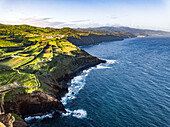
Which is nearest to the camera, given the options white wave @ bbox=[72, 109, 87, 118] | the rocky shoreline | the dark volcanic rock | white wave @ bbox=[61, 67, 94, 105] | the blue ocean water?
the blue ocean water

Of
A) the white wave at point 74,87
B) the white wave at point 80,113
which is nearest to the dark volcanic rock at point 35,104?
the white wave at point 80,113

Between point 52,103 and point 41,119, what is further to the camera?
point 52,103

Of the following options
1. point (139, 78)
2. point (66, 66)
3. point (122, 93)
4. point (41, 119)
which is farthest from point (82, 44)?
point (41, 119)

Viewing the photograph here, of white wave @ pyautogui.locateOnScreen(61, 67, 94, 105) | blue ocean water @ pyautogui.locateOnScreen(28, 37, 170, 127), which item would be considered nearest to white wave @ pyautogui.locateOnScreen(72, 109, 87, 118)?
blue ocean water @ pyautogui.locateOnScreen(28, 37, 170, 127)

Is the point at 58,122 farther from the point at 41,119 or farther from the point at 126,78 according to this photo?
the point at 126,78

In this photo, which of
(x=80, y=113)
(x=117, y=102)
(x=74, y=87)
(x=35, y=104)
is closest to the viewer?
(x=80, y=113)

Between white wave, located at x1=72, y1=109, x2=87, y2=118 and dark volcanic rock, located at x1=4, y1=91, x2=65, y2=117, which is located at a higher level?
dark volcanic rock, located at x1=4, y1=91, x2=65, y2=117

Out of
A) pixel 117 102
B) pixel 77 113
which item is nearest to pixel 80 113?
pixel 77 113

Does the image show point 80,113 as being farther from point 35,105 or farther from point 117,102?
point 35,105

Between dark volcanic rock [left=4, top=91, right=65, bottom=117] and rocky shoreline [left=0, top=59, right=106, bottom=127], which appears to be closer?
rocky shoreline [left=0, top=59, right=106, bottom=127]

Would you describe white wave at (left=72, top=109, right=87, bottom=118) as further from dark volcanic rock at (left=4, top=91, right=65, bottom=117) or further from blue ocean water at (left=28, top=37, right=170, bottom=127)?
dark volcanic rock at (left=4, top=91, right=65, bottom=117)

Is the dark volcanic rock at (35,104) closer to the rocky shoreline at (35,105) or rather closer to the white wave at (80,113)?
the rocky shoreline at (35,105)
